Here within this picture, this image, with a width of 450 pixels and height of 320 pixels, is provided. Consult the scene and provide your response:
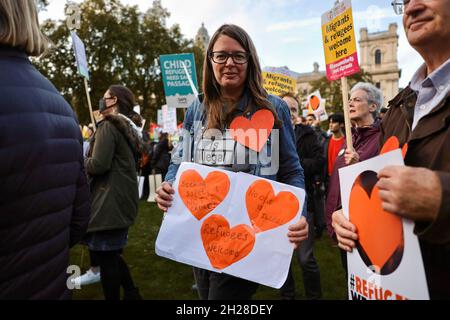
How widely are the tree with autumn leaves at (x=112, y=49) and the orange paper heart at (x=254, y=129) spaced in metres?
22.1

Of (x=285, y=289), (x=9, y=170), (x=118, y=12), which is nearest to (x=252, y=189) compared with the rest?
(x=9, y=170)

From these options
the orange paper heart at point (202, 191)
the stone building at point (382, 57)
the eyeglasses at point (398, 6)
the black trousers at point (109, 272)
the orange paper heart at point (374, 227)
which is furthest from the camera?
the stone building at point (382, 57)

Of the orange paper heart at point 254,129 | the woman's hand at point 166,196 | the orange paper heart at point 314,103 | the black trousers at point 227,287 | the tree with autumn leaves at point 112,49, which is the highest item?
the tree with autumn leaves at point 112,49

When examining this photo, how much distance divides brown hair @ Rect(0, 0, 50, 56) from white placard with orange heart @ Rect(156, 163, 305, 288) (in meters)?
0.82

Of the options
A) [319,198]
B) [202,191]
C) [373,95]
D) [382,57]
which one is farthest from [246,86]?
[382,57]

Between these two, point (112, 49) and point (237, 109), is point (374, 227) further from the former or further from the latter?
point (112, 49)

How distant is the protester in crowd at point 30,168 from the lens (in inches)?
46.8

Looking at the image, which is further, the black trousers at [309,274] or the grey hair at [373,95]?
the black trousers at [309,274]

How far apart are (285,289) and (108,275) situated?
178 centimetres

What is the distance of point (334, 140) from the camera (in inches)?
223

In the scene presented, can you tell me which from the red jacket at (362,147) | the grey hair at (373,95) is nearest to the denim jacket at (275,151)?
the red jacket at (362,147)

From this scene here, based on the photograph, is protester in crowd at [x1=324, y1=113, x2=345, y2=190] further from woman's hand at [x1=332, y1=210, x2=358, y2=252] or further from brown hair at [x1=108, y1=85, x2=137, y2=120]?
woman's hand at [x1=332, y1=210, x2=358, y2=252]

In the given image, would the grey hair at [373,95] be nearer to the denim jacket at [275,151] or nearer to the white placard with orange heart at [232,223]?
the denim jacket at [275,151]

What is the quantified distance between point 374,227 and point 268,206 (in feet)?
1.91
